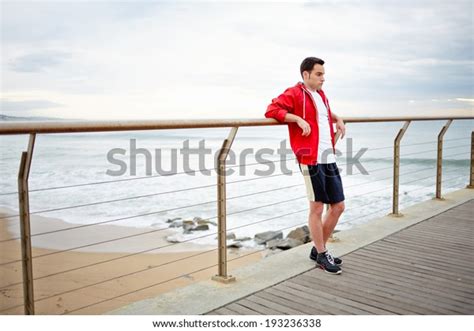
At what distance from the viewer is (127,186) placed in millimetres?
11633

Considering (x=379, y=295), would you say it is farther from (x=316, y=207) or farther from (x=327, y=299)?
(x=316, y=207)

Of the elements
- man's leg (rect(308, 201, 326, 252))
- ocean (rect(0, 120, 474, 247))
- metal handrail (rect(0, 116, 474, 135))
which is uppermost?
metal handrail (rect(0, 116, 474, 135))

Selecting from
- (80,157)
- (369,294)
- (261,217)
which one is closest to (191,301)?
(369,294)

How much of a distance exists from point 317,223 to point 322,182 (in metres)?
0.27

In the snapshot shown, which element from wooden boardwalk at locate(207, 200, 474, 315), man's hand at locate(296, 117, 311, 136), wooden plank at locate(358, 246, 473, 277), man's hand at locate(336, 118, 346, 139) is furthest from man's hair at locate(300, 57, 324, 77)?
wooden plank at locate(358, 246, 473, 277)

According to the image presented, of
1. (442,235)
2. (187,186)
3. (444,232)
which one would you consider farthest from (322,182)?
(187,186)

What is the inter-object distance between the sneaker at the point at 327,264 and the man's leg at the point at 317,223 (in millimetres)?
44

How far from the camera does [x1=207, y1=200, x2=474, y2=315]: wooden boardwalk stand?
2.35 metres

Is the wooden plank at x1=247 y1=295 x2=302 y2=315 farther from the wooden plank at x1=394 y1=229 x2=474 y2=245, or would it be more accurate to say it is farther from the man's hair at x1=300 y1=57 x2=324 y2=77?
the wooden plank at x1=394 y1=229 x2=474 y2=245

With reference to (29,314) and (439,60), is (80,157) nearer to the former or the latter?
(439,60)

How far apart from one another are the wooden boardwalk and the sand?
4.37ft

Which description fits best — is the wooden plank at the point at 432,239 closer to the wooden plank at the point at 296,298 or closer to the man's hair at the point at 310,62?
the wooden plank at the point at 296,298

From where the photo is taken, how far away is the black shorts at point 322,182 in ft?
9.43

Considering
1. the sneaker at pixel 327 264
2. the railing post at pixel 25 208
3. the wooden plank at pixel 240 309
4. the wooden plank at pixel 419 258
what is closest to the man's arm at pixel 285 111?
the sneaker at pixel 327 264
